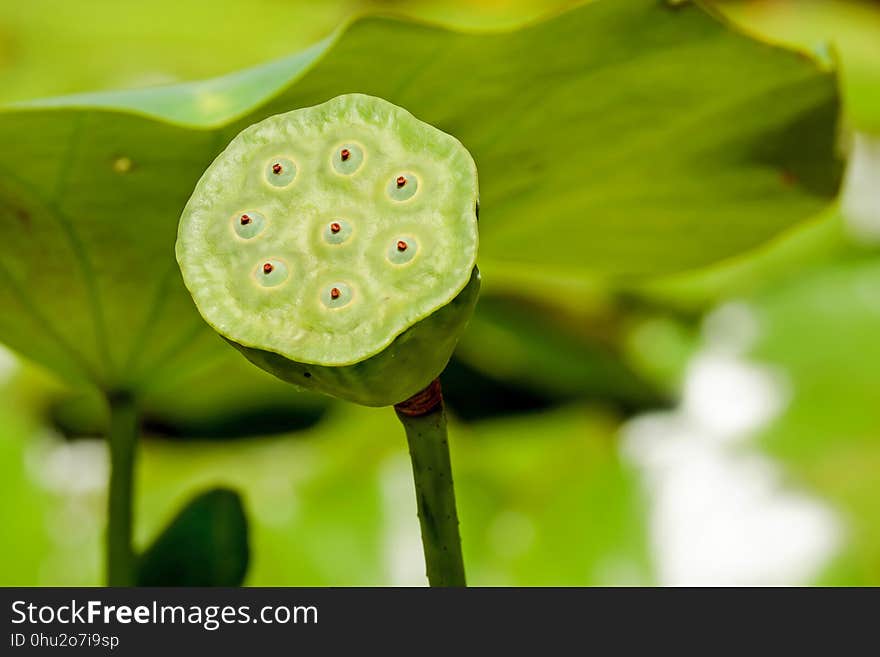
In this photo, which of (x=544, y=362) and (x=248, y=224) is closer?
(x=248, y=224)

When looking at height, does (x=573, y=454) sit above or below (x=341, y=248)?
above

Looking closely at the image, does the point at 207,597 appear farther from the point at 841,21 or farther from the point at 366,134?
the point at 841,21

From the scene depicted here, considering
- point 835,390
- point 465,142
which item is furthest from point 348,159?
point 835,390

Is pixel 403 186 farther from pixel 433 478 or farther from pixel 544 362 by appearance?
pixel 544 362

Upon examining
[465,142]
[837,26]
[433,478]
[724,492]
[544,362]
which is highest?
[837,26]

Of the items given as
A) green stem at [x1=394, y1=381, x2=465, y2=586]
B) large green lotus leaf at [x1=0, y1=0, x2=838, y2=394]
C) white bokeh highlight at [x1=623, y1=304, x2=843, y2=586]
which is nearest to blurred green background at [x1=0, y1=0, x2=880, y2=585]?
white bokeh highlight at [x1=623, y1=304, x2=843, y2=586]

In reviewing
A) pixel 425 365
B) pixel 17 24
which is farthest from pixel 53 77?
pixel 425 365

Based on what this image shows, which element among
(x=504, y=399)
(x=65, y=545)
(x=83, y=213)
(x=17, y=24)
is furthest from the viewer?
(x=17, y=24)
